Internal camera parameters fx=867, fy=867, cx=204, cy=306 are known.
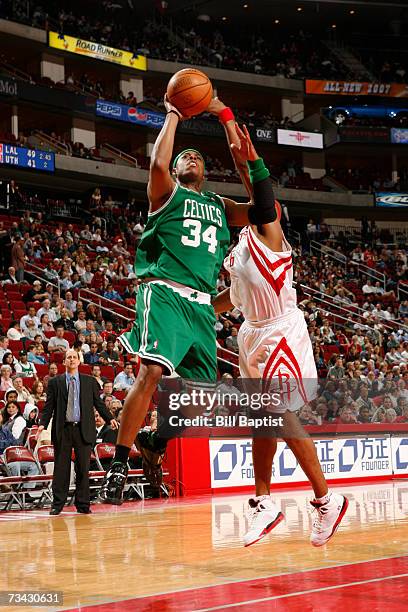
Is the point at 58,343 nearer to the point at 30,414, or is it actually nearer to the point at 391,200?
the point at 30,414

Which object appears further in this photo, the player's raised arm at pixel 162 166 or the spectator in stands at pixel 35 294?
the spectator in stands at pixel 35 294

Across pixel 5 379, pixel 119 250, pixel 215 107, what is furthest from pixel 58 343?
pixel 215 107

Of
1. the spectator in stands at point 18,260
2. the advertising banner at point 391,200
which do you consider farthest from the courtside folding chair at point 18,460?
the advertising banner at point 391,200

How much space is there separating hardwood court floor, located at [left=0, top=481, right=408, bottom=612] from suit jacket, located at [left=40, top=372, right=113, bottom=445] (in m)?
1.04

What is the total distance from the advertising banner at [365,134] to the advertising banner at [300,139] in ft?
4.31

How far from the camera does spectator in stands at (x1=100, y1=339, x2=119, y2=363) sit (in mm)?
15733

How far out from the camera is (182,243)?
15.7 ft

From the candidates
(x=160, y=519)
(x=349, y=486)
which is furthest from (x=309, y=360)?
(x=349, y=486)

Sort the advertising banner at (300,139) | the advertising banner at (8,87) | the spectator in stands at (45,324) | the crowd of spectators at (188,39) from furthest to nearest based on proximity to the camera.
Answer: the advertising banner at (300,139)
the crowd of spectators at (188,39)
the advertising banner at (8,87)
the spectator in stands at (45,324)

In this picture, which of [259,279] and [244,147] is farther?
[259,279]

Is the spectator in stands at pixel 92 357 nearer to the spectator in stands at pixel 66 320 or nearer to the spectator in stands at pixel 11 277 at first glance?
the spectator in stands at pixel 66 320

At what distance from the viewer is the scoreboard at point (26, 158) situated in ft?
88.8

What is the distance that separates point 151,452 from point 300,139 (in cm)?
3291

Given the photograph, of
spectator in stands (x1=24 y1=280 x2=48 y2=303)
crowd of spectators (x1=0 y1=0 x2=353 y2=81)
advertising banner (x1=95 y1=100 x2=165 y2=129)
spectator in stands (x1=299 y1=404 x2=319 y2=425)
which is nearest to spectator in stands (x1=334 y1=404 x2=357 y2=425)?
spectator in stands (x1=299 y1=404 x2=319 y2=425)
